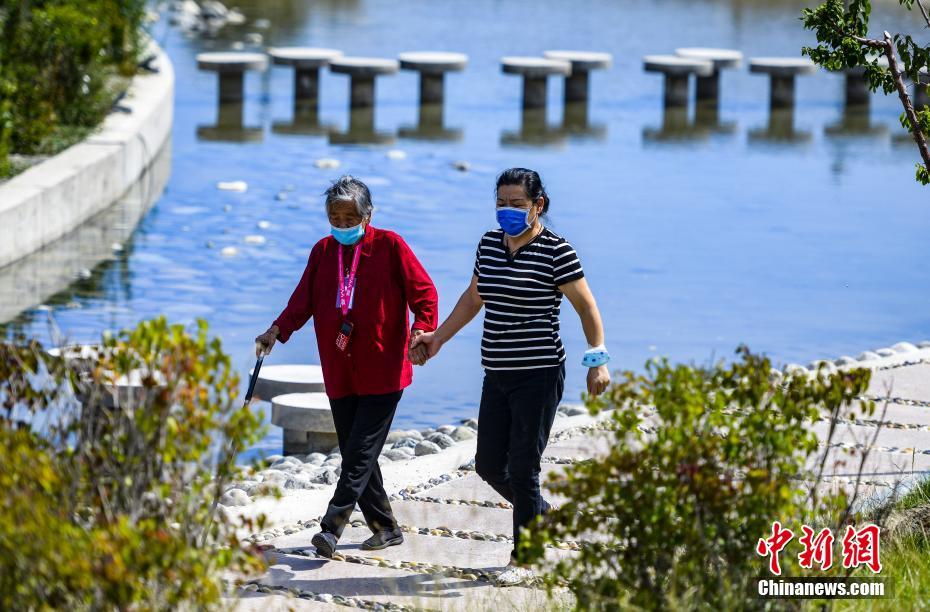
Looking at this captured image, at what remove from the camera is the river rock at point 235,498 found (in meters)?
7.76

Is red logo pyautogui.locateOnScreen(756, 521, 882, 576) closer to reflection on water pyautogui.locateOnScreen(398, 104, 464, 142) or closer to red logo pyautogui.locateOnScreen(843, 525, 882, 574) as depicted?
red logo pyautogui.locateOnScreen(843, 525, 882, 574)

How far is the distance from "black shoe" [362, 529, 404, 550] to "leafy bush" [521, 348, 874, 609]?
1.94 m

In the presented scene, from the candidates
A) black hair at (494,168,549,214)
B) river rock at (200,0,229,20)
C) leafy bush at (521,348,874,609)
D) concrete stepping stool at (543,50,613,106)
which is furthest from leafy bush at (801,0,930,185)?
river rock at (200,0,229,20)

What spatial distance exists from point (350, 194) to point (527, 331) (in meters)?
0.97

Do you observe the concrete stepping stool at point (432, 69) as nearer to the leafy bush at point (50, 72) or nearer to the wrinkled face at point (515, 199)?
the leafy bush at point (50, 72)

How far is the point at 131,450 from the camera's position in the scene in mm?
4129

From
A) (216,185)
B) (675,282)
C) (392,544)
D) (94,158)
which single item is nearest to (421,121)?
(216,185)

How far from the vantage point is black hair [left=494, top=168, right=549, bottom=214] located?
5.94 metres

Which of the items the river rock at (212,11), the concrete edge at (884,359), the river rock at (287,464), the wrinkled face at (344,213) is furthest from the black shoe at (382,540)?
the river rock at (212,11)

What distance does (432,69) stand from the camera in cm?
2452

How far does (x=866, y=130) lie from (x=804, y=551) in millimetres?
21228

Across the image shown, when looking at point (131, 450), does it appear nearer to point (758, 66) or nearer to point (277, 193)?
point (277, 193)

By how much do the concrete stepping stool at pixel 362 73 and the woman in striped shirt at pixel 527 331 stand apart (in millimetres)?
18525

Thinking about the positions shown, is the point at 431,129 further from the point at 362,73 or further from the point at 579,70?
the point at 579,70
